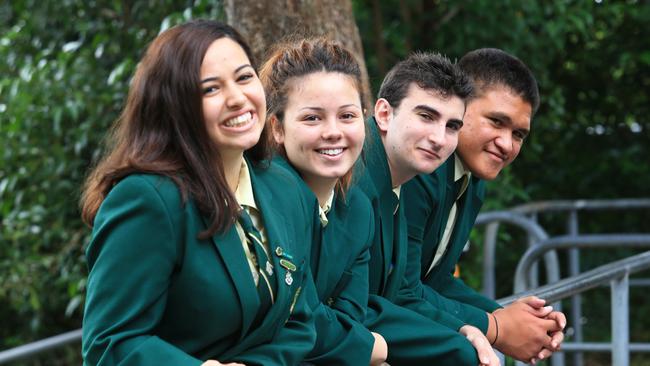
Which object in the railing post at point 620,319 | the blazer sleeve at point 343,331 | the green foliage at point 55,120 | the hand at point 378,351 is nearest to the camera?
the blazer sleeve at point 343,331

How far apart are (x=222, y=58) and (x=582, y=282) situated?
4.33 feet

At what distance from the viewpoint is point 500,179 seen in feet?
19.3

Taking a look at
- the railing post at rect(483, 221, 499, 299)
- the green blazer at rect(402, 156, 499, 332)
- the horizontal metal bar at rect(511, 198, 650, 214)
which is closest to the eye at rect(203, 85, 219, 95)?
the green blazer at rect(402, 156, 499, 332)

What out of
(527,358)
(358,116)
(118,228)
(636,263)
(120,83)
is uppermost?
(120,83)

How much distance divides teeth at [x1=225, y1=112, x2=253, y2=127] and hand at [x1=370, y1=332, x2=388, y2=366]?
63 centimetres

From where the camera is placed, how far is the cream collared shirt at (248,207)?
6.70ft

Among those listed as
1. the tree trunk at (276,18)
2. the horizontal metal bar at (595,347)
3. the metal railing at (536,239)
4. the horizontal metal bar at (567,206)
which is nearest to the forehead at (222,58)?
the tree trunk at (276,18)

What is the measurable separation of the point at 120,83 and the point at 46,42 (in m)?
0.84

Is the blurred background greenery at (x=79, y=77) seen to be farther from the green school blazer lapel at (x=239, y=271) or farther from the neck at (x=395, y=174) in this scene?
the green school blazer lapel at (x=239, y=271)

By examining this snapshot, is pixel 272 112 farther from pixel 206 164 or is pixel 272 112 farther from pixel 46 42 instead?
pixel 46 42

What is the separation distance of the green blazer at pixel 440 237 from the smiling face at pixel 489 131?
7cm

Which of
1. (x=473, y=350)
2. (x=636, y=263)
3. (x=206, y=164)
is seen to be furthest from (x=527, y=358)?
(x=206, y=164)

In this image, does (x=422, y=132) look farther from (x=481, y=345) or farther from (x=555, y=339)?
(x=555, y=339)

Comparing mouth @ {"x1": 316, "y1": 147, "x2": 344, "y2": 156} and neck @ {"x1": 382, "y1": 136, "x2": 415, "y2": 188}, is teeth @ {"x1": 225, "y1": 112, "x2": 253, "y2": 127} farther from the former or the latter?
neck @ {"x1": 382, "y1": 136, "x2": 415, "y2": 188}
